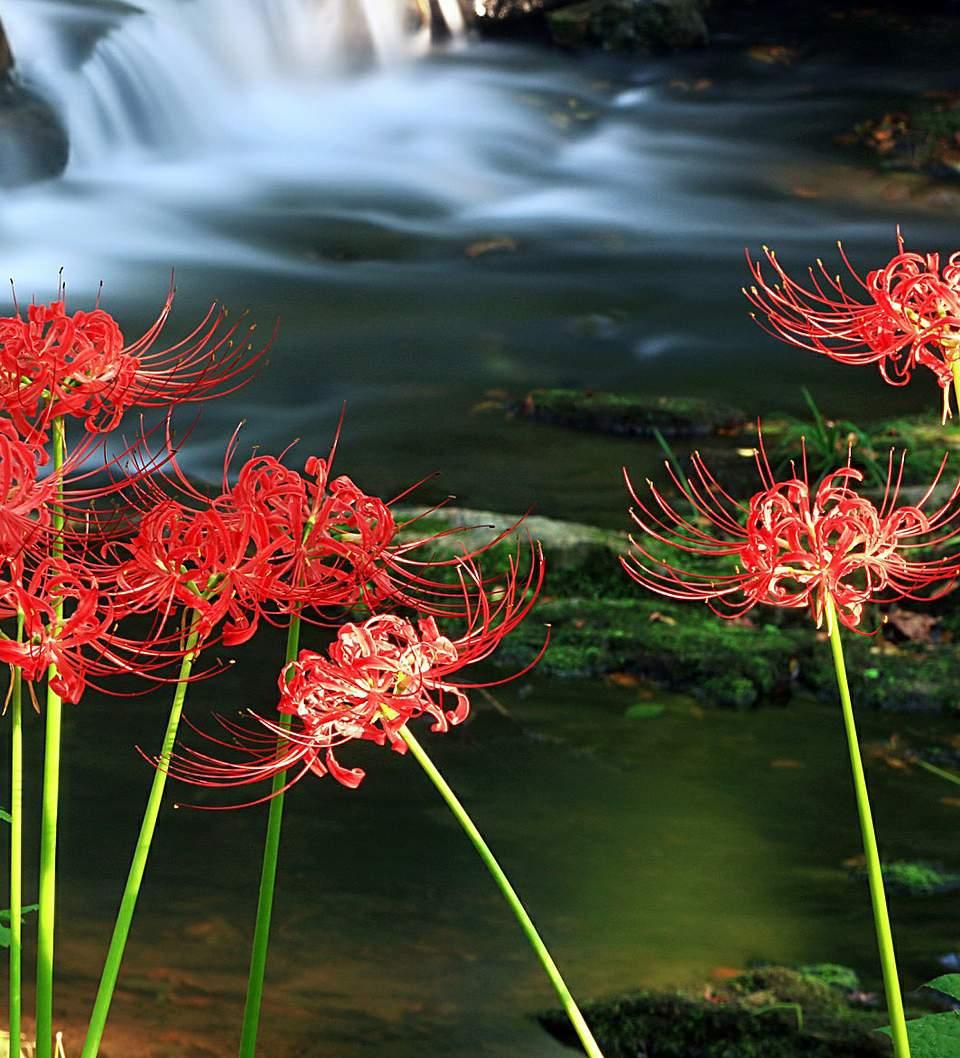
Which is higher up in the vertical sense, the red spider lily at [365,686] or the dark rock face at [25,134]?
the dark rock face at [25,134]

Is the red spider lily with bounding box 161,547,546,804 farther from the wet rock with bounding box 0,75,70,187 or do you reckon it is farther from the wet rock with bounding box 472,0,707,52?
the wet rock with bounding box 472,0,707,52

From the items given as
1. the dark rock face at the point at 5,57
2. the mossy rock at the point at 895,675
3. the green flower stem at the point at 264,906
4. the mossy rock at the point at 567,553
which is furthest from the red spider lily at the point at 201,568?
the dark rock face at the point at 5,57

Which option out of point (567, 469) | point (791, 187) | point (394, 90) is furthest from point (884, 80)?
point (567, 469)

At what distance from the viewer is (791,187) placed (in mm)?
12648

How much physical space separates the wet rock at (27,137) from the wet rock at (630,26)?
22.1ft

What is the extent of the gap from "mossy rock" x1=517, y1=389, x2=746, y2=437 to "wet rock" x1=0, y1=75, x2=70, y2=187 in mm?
4736

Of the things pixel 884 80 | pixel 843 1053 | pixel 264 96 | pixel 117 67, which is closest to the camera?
pixel 843 1053

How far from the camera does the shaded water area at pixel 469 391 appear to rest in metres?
3.40

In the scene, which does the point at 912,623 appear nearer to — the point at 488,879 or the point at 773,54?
the point at 488,879

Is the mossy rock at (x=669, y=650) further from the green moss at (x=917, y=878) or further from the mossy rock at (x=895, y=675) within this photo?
the green moss at (x=917, y=878)

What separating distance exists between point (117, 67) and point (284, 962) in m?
9.91

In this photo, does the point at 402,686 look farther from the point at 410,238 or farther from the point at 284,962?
the point at 410,238

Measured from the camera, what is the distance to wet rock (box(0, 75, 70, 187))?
422 inches

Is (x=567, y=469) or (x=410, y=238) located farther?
(x=410, y=238)
